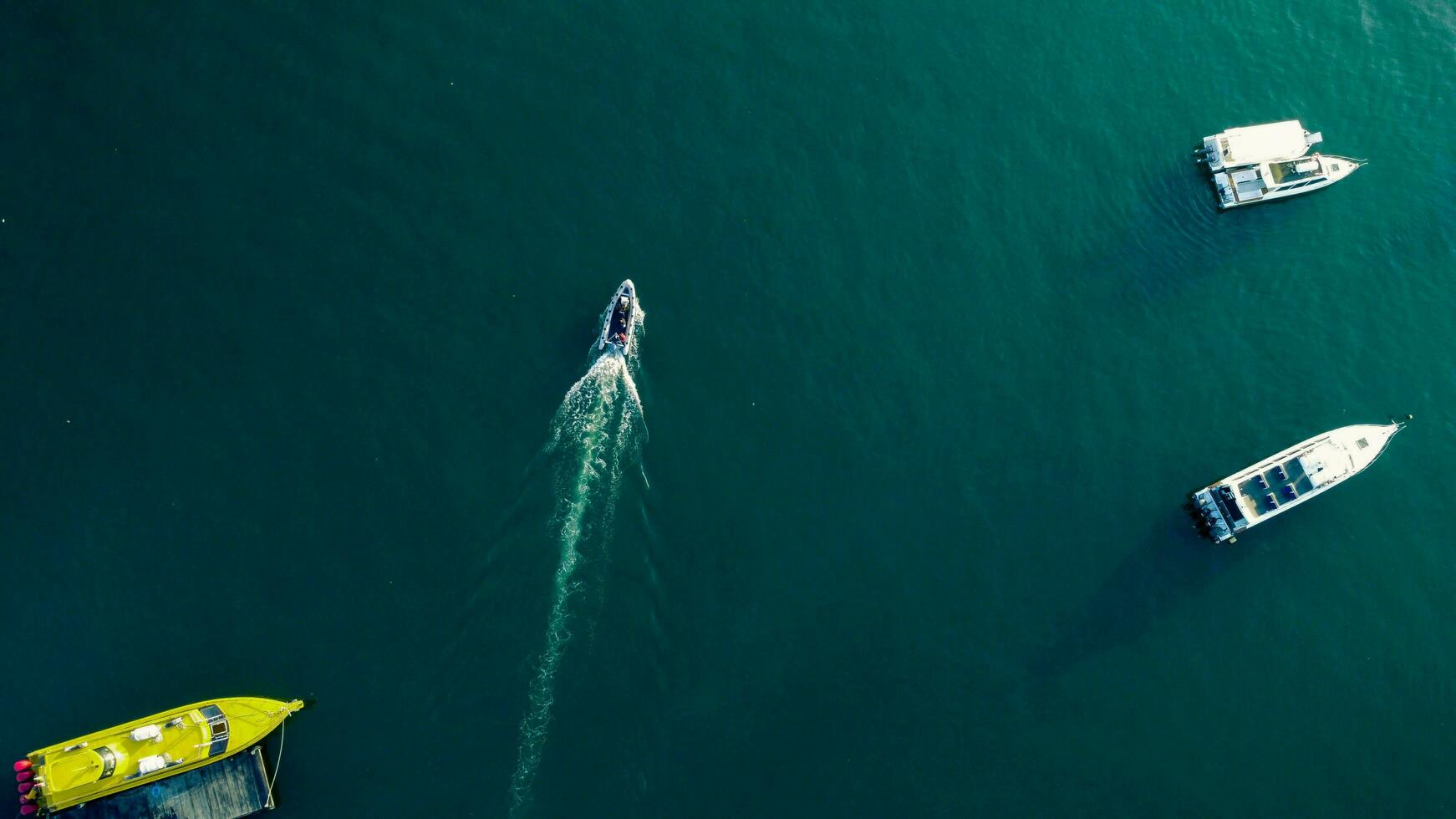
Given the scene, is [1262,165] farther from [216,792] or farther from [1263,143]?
[216,792]

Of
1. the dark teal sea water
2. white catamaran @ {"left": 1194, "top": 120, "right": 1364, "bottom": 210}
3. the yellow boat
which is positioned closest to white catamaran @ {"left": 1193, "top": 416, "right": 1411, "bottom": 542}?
the dark teal sea water

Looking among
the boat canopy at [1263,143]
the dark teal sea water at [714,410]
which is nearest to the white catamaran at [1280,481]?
the dark teal sea water at [714,410]

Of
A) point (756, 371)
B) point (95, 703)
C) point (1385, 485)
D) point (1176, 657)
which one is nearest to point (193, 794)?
point (95, 703)

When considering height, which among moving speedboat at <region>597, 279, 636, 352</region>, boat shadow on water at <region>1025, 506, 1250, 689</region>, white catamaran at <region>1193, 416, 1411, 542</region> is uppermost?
moving speedboat at <region>597, 279, 636, 352</region>

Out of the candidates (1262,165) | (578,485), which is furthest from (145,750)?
(1262,165)

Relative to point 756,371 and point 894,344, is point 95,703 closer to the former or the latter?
point 756,371

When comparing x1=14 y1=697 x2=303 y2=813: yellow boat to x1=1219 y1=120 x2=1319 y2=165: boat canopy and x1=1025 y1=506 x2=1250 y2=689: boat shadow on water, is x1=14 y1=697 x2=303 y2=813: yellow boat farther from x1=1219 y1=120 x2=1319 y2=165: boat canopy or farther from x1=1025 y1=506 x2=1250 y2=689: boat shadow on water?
x1=1219 y1=120 x2=1319 y2=165: boat canopy

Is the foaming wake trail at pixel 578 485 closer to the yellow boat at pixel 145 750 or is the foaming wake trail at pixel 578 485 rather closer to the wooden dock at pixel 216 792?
the yellow boat at pixel 145 750
